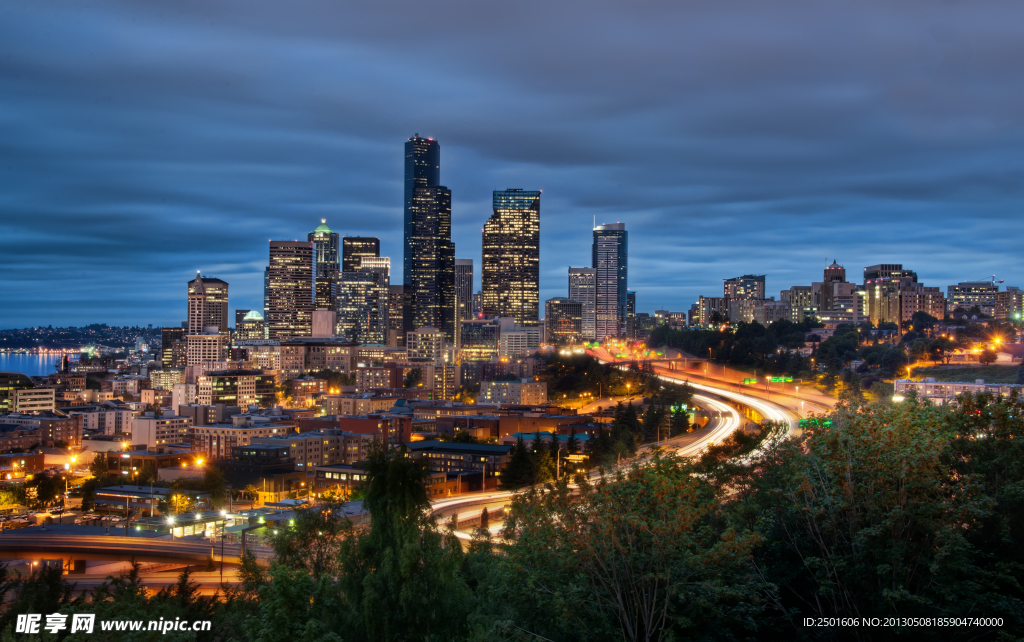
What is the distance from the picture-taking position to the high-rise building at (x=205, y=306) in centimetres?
14400

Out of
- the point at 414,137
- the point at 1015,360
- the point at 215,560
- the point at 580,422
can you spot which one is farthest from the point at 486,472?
the point at 414,137

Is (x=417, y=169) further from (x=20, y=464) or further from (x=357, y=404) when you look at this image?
(x=20, y=464)

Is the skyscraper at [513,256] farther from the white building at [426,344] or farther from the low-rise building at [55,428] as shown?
the low-rise building at [55,428]

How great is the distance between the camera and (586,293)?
197750 mm

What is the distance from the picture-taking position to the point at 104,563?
83.0 feet

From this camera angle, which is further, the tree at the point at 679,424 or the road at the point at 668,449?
the tree at the point at 679,424

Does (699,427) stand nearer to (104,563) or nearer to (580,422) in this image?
(580,422)

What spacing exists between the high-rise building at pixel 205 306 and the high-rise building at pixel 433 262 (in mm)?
33268

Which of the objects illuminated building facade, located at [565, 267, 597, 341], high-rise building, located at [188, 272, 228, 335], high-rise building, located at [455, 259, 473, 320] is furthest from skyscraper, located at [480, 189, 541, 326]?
high-rise building, located at [188, 272, 228, 335]

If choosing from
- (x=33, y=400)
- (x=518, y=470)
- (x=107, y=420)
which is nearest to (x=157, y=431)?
(x=107, y=420)

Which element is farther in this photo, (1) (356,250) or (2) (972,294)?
(1) (356,250)

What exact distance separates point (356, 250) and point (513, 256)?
31546 mm

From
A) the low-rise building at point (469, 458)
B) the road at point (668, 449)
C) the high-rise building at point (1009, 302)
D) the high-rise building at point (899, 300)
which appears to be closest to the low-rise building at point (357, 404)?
the road at point (668, 449)

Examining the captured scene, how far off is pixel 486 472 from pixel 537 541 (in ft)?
103
